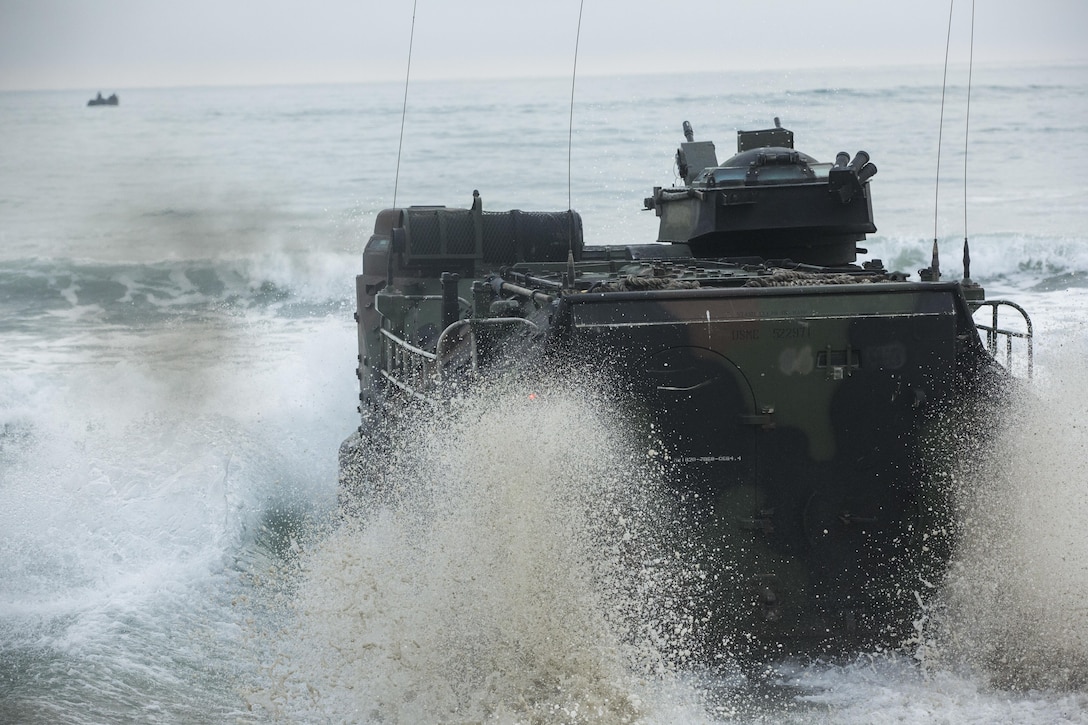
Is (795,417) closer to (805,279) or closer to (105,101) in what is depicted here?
(805,279)

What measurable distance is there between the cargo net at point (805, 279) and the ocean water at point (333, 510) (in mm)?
1070

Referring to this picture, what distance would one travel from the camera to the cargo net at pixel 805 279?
28.0ft

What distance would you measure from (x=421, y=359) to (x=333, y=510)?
3.18 m

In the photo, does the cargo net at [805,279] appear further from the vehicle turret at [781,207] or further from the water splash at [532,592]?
the vehicle turret at [781,207]

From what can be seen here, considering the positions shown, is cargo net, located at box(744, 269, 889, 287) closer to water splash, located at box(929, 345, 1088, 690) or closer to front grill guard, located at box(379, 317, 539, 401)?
water splash, located at box(929, 345, 1088, 690)

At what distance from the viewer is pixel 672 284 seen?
8.41m

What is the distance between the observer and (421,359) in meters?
9.98

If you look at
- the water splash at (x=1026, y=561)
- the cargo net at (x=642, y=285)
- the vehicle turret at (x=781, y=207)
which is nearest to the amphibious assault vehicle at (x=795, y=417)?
the cargo net at (x=642, y=285)

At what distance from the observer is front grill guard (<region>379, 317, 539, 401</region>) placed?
8523 millimetres

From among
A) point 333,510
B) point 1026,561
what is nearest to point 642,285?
point 1026,561

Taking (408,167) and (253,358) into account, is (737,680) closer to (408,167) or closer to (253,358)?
(253,358)

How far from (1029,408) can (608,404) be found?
2.38 meters

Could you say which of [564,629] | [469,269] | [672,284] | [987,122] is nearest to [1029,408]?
[672,284]

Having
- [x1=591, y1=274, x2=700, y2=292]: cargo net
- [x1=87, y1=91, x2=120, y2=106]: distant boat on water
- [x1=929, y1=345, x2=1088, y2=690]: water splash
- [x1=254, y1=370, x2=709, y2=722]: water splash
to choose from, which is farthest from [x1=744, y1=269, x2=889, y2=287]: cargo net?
[x1=87, y1=91, x2=120, y2=106]: distant boat on water
